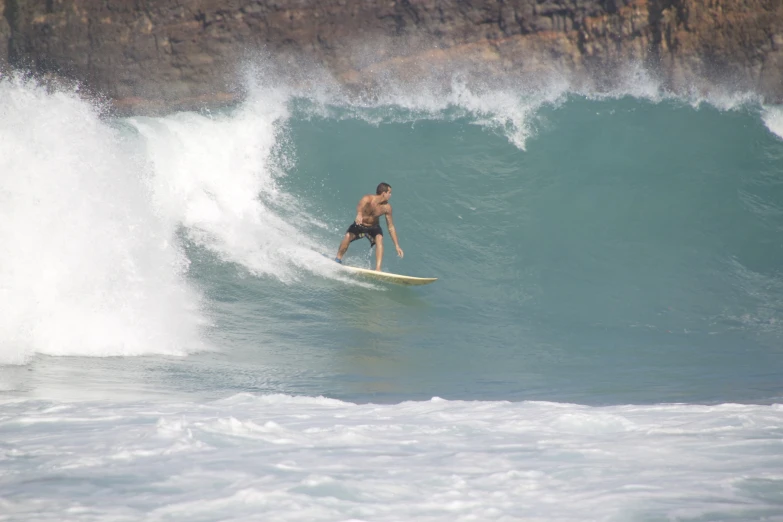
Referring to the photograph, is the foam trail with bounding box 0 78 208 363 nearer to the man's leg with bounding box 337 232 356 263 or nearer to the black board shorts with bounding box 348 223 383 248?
the man's leg with bounding box 337 232 356 263

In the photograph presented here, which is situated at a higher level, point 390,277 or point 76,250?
point 390,277

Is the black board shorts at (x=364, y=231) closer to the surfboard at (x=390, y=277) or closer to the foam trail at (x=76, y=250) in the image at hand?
the surfboard at (x=390, y=277)

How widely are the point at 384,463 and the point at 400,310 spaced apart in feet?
15.1

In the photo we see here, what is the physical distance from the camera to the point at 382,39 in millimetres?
15555

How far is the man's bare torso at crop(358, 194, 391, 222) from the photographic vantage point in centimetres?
889

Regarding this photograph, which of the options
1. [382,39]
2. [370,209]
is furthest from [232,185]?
[382,39]

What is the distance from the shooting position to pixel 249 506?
2.88 meters

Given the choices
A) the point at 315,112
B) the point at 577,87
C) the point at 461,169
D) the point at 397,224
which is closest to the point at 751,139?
the point at 577,87

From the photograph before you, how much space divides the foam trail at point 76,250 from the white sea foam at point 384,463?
194cm

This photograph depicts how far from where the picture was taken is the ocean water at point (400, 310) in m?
3.16

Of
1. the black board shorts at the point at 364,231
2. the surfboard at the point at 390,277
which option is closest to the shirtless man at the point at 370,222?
the black board shorts at the point at 364,231

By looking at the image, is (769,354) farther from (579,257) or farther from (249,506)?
(249,506)

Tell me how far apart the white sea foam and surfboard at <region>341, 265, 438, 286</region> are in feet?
13.6

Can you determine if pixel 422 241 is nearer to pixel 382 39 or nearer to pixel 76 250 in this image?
pixel 76 250
